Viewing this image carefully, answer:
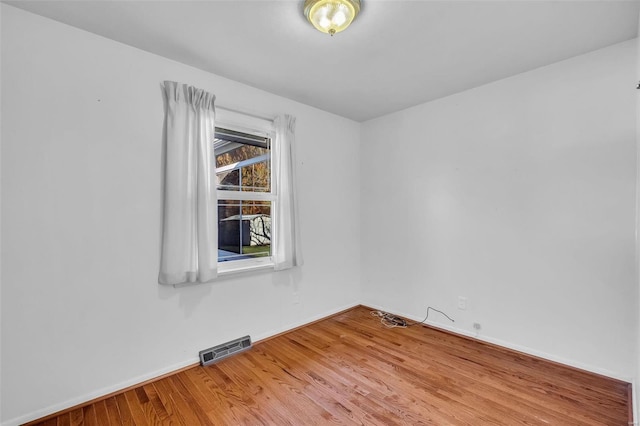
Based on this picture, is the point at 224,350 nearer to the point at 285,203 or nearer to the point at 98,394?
the point at 98,394

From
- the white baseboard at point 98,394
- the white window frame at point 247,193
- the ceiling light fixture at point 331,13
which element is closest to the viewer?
the ceiling light fixture at point 331,13

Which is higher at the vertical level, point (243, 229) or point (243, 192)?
point (243, 192)

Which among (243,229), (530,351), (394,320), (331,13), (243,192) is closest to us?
(331,13)

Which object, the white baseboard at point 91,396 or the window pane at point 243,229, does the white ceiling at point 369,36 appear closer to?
the window pane at point 243,229

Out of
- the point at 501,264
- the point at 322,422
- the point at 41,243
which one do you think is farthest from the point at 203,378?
the point at 501,264

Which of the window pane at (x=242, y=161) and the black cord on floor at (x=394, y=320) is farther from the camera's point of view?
the black cord on floor at (x=394, y=320)

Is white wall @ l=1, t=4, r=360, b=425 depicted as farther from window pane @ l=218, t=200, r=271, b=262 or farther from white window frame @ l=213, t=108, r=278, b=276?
window pane @ l=218, t=200, r=271, b=262

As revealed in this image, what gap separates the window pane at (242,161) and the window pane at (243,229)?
0.17 meters

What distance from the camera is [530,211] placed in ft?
8.17

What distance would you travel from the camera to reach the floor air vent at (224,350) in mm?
2395

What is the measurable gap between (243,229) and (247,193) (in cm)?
37

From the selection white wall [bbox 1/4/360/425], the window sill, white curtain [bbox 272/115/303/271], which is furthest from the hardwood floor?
white curtain [bbox 272/115/303/271]

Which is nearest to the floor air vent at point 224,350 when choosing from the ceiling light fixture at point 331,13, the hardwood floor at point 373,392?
the hardwood floor at point 373,392

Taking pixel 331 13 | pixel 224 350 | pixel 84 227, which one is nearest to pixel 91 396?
pixel 224 350
